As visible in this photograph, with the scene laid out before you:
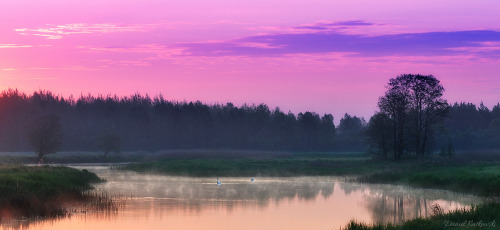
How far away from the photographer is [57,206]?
135 feet

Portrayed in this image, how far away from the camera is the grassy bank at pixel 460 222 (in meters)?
26.7

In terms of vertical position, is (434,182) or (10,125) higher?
(10,125)

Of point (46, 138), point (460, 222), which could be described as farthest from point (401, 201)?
point (46, 138)

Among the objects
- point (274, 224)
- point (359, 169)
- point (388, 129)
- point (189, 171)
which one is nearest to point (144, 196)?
point (274, 224)

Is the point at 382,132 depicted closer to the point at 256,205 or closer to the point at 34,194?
the point at 256,205

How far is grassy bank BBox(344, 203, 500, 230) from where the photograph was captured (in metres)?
26.7

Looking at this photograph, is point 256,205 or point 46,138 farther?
point 46,138

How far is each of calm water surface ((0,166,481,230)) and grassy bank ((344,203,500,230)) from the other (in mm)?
8128

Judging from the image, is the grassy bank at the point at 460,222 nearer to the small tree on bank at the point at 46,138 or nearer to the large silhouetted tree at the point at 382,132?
the large silhouetted tree at the point at 382,132

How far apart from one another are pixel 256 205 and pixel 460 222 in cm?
2120

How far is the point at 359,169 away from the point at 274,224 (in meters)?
47.8

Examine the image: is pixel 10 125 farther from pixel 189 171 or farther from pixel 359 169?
pixel 359 169

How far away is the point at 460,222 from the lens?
28.2 meters

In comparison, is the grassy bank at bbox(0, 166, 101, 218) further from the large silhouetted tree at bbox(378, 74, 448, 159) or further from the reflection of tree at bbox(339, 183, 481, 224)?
the large silhouetted tree at bbox(378, 74, 448, 159)
